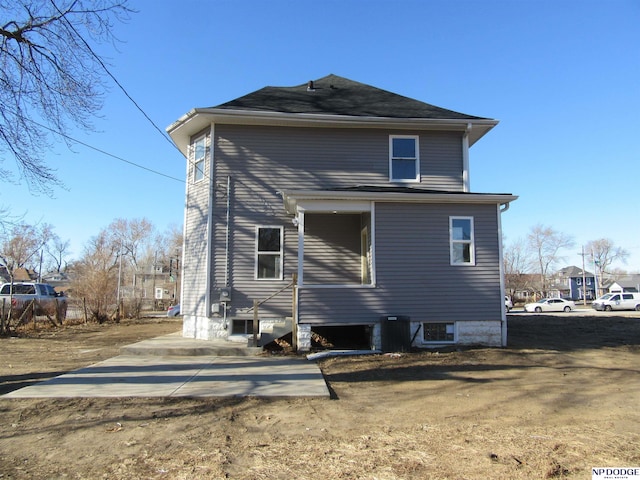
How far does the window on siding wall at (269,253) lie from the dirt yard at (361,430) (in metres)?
4.13

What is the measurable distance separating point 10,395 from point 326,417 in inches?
184

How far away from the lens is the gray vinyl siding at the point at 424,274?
10.6 meters

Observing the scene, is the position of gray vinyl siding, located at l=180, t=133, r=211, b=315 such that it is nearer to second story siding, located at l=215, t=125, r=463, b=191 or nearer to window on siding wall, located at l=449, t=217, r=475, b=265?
second story siding, located at l=215, t=125, r=463, b=191

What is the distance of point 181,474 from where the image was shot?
3.82 metres

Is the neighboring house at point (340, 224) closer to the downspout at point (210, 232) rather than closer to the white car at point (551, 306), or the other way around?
the downspout at point (210, 232)

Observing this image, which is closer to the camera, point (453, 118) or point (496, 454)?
point (496, 454)

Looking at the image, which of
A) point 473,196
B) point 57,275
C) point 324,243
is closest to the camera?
point 473,196

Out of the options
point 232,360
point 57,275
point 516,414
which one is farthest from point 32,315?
point 57,275

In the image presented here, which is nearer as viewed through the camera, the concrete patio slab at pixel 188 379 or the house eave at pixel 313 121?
the concrete patio slab at pixel 188 379

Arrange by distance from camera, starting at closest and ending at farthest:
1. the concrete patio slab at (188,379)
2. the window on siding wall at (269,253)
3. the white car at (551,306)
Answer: the concrete patio slab at (188,379), the window on siding wall at (269,253), the white car at (551,306)

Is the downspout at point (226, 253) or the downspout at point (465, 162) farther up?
the downspout at point (465, 162)

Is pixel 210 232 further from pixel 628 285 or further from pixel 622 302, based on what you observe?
pixel 628 285

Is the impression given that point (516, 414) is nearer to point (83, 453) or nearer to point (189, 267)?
point (83, 453)

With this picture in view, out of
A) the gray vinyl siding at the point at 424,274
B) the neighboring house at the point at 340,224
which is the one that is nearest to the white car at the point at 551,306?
the neighboring house at the point at 340,224
